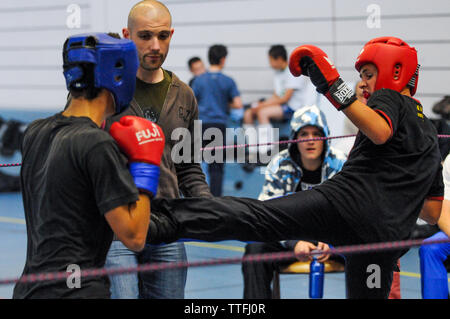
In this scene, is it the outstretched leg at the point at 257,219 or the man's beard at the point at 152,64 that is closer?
the outstretched leg at the point at 257,219

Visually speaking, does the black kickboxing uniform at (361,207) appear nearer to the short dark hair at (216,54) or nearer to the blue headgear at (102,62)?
the blue headgear at (102,62)

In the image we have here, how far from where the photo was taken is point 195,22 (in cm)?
1020

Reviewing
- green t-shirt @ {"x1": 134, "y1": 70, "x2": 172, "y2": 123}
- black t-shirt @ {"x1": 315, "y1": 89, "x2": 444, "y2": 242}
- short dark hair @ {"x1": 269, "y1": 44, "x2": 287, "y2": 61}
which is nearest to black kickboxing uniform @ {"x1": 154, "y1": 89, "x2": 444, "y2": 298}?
black t-shirt @ {"x1": 315, "y1": 89, "x2": 444, "y2": 242}

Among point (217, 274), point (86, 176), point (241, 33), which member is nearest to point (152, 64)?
point (86, 176)

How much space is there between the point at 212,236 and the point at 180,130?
575 millimetres

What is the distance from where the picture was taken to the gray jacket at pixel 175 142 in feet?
10.2

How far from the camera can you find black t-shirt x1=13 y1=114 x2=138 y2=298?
6.95 ft

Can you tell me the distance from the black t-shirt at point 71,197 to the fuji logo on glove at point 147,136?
10 centimetres

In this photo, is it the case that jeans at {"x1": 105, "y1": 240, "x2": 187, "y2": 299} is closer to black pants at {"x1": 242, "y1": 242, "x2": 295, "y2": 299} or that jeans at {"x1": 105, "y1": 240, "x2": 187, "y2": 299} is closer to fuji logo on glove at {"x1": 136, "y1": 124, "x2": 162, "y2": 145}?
fuji logo on glove at {"x1": 136, "y1": 124, "x2": 162, "y2": 145}

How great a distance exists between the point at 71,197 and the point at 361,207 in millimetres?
1473

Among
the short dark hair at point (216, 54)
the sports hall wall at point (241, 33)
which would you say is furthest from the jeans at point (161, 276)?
the short dark hair at point (216, 54)

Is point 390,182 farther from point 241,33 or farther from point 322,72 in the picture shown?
point 241,33

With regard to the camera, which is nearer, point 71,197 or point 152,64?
point 71,197

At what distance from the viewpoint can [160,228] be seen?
2.80 metres
